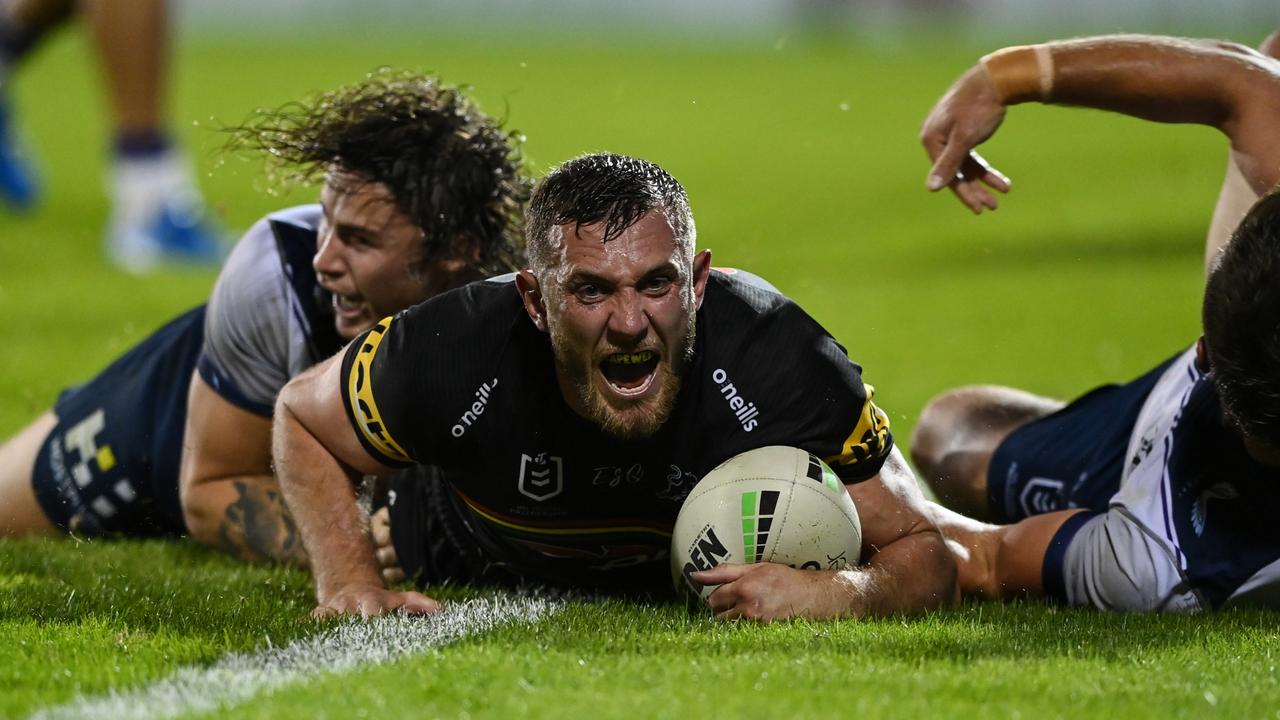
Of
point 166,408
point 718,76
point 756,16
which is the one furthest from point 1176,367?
point 756,16

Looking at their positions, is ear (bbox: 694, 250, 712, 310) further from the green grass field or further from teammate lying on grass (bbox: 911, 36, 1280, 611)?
teammate lying on grass (bbox: 911, 36, 1280, 611)

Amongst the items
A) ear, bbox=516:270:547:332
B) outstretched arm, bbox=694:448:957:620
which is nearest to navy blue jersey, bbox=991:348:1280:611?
outstretched arm, bbox=694:448:957:620

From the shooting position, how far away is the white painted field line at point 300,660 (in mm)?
3645

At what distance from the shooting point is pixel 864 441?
4602 millimetres

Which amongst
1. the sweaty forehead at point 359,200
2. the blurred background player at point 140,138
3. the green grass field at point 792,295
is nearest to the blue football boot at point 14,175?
the green grass field at point 792,295

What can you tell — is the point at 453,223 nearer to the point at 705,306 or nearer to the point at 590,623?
the point at 705,306

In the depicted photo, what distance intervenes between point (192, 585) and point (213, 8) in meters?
51.5

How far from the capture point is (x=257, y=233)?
19.6 ft

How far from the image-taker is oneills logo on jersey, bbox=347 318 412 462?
15.2 ft

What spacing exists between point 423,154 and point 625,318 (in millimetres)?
1915

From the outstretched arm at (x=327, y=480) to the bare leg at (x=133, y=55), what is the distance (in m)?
7.01

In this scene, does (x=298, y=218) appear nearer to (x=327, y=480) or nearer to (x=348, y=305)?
(x=348, y=305)

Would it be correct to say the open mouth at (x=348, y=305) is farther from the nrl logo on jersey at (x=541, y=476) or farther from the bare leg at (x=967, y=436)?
the bare leg at (x=967, y=436)

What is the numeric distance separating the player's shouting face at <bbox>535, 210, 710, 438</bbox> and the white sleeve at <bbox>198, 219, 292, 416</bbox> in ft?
5.24
